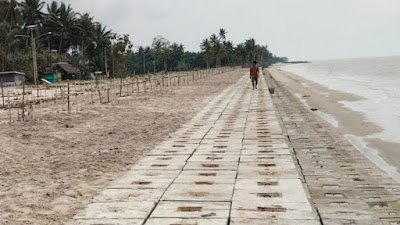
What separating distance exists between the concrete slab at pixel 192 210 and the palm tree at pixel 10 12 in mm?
50361

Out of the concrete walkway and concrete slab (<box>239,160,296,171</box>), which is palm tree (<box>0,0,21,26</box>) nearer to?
the concrete walkway

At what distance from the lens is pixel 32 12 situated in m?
52.2

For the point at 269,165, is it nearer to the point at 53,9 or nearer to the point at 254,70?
the point at 254,70

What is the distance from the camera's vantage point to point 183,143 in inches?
308

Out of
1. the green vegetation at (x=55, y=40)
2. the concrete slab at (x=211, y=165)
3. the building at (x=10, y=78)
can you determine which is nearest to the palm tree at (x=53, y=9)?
the green vegetation at (x=55, y=40)

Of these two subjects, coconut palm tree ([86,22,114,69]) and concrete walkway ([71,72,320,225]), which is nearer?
concrete walkway ([71,72,320,225])

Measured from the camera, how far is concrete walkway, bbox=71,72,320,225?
3.87 metres

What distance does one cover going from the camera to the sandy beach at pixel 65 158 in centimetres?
446

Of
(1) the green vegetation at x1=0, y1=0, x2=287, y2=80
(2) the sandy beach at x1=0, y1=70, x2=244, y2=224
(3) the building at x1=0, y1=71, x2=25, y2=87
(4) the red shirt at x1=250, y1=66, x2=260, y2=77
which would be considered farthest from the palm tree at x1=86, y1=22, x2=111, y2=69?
(2) the sandy beach at x1=0, y1=70, x2=244, y2=224

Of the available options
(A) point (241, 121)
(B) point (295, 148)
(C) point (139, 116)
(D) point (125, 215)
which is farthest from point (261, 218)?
(C) point (139, 116)

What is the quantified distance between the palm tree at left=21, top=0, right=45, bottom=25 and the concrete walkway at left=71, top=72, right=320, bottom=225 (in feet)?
164

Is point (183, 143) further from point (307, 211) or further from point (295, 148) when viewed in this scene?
point (307, 211)

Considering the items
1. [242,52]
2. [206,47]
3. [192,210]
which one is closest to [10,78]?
[192,210]

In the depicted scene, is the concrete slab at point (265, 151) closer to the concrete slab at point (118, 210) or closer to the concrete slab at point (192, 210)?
the concrete slab at point (192, 210)
